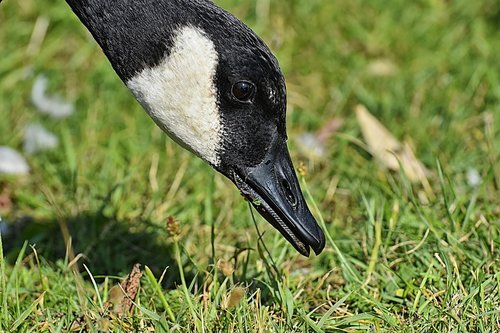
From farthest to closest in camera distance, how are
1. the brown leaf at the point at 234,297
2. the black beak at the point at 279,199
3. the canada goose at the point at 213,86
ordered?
the black beak at the point at 279,199 → the canada goose at the point at 213,86 → the brown leaf at the point at 234,297

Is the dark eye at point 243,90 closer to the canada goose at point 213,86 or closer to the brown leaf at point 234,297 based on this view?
the canada goose at point 213,86

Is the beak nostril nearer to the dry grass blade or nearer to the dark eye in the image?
the dark eye

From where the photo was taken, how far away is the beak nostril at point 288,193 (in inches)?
137

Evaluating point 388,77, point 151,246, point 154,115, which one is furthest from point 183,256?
point 388,77

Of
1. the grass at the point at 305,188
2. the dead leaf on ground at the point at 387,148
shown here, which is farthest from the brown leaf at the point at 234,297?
the dead leaf on ground at the point at 387,148

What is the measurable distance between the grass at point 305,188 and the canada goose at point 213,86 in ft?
0.87

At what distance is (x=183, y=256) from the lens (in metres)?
4.07

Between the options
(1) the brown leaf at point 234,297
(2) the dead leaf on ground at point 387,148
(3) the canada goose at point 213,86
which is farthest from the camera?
(2) the dead leaf on ground at point 387,148

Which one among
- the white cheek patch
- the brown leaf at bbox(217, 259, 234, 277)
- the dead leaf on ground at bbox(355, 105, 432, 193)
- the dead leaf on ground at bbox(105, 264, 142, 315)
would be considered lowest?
the dead leaf on ground at bbox(105, 264, 142, 315)

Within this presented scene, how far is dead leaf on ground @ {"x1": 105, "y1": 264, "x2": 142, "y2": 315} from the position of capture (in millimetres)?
3359

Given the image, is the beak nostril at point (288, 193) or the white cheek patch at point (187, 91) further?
the beak nostril at point (288, 193)

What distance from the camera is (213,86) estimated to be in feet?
10.9

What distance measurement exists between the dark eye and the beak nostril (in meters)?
0.34

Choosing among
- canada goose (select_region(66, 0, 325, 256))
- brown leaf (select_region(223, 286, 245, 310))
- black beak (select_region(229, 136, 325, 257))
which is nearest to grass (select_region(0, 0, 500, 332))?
brown leaf (select_region(223, 286, 245, 310))
